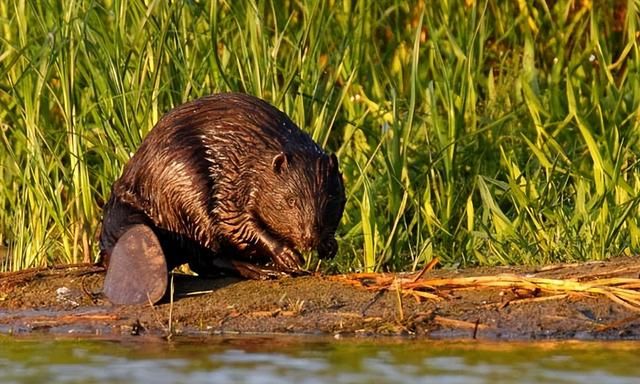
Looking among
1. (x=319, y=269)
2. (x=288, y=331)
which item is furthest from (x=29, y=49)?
(x=288, y=331)

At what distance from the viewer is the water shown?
456 centimetres

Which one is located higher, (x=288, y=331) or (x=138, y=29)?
(x=138, y=29)

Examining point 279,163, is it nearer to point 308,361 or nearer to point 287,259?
point 287,259

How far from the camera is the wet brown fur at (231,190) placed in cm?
598

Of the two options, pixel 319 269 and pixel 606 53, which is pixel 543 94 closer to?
pixel 606 53

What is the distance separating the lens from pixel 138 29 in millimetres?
6809

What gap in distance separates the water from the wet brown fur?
68 cm

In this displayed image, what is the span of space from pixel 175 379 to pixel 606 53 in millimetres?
3796

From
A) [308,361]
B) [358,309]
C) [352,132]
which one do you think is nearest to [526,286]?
[358,309]

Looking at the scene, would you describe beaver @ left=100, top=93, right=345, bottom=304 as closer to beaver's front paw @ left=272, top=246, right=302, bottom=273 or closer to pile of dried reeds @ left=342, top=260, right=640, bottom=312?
beaver's front paw @ left=272, top=246, right=302, bottom=273

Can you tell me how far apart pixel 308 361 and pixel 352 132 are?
2.11 m

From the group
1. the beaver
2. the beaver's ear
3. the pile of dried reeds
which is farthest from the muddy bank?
the beaver's ear

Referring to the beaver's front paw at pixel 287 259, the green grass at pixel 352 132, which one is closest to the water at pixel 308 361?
the beaver's front paw at pixel 287 259

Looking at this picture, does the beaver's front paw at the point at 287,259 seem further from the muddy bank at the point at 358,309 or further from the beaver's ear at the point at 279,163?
the beaver's ear at the point at 279,163
